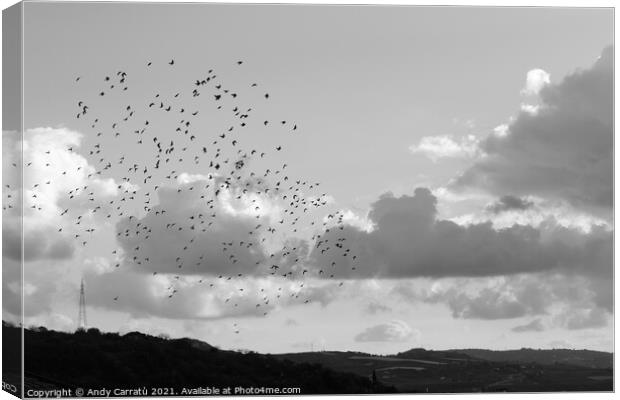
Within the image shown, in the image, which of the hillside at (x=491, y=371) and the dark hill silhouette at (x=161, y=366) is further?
the hillside at (x=491, y=371)

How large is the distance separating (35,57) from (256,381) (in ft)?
33.4

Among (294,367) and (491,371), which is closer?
(294,367)

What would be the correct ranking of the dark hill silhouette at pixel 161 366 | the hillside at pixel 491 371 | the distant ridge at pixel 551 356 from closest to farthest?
1. the dark hill silhouette at pixel 161 366
2. the hillside at pixel 491 371
3. the distant ridge at pixel 551 356

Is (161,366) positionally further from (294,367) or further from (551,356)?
(551,356)

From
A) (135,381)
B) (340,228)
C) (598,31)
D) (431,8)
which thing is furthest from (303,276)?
(598,31)

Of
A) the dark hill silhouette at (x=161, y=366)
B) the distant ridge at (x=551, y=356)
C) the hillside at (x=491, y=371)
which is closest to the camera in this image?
the dark hill silhouette at (x=161, y=366)

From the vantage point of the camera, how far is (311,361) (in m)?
37.6

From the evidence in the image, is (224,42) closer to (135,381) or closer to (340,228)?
(340,228)

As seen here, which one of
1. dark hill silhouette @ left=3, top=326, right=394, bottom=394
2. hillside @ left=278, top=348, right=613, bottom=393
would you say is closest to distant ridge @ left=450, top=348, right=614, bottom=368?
hillside @ left=278, top=348, right=613, bottom=393

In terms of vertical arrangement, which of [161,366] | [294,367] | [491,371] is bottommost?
[491,371]

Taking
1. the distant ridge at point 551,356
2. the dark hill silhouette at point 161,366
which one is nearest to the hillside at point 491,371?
the distant ridge at point 551,356

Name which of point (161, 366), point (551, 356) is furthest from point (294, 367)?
point (551, 356)

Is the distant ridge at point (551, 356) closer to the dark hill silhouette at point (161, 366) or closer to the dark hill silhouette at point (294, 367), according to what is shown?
the dark hill silhouette at point (294, 367)

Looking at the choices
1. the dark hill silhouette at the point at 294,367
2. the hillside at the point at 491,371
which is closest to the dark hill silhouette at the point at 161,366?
the dark hill silhouette at the point at 294,367
